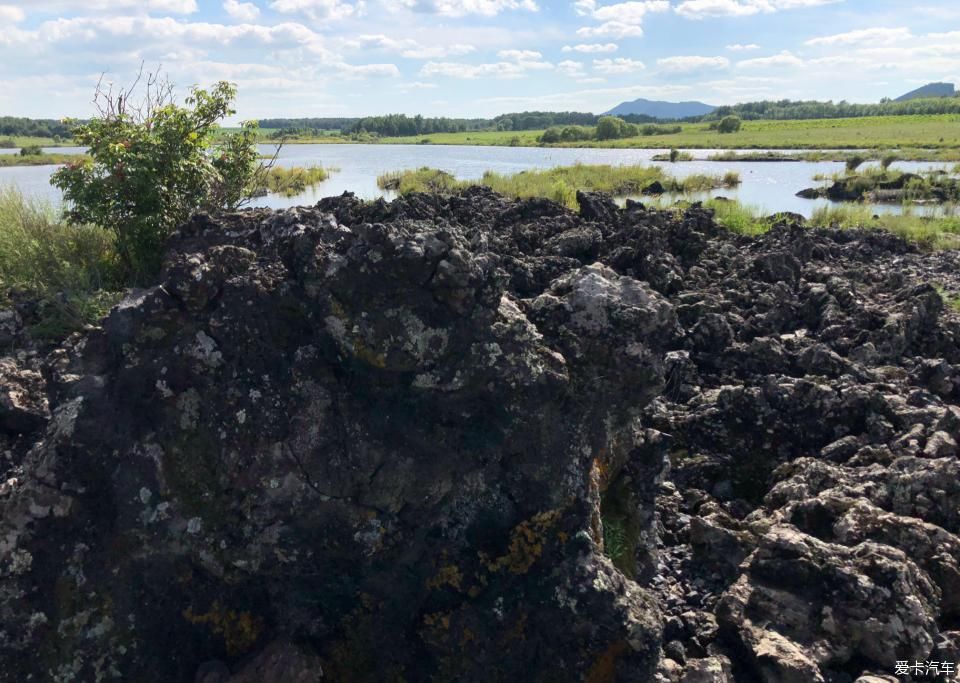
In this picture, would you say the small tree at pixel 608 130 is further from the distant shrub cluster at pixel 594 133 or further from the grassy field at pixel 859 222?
the grassy field at pixel 859 222

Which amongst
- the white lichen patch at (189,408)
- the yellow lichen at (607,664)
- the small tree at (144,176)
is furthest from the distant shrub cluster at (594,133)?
the yellow lichen at (607,664)

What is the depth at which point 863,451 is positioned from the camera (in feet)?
22.8

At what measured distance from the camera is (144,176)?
8.88m

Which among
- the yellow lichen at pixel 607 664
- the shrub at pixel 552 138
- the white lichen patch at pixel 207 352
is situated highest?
the shrub at pixel 552 138

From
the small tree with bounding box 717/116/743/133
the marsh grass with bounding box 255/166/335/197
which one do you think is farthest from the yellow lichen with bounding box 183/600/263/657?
the small tree with bounding box 717/116/743/133

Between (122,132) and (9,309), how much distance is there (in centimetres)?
299

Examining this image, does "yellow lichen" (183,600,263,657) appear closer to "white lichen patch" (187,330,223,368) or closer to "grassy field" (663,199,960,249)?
"white lichen patch" (187,330,223,368)

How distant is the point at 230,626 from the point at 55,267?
702 cm

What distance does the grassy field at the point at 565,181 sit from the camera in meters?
28.8

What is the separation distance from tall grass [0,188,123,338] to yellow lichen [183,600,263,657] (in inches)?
194

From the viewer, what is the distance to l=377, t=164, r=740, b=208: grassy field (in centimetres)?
2884

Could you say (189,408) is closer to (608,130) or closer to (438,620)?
(438,620)

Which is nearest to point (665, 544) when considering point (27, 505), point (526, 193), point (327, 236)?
point (327, 236)

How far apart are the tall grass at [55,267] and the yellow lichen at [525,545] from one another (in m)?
6.10
